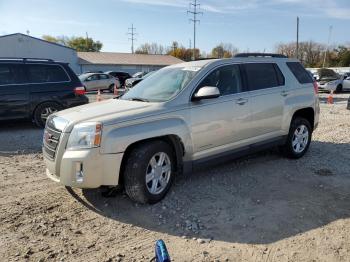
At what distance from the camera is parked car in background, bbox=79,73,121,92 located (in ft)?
94.9

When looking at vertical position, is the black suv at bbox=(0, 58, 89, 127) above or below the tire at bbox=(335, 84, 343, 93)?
above

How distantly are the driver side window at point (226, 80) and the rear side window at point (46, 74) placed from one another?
241 inches

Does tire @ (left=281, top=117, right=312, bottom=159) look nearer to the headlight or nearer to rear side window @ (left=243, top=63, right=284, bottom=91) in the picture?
rear side window @ (left=243, top=63, right=284, bottom=91)

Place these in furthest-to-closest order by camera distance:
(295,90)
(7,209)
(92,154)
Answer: (295,90) → (7,209) → (92,154)

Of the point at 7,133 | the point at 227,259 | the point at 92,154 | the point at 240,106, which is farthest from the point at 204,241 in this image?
the point at 7,133

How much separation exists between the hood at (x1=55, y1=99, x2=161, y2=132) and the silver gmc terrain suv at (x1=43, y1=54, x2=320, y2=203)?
12 mm

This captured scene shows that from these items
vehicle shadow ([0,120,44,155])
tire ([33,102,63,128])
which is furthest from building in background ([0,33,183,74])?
tire ([33,102,63,128])

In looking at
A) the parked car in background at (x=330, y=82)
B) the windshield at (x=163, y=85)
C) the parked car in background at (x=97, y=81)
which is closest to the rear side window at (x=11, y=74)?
the windshield at (x=163, y=85)

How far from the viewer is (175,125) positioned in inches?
194

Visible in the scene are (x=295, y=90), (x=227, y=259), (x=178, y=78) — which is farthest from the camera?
(x=295, y=90)

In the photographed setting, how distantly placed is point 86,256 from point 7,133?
709cm

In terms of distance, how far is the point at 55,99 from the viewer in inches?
405

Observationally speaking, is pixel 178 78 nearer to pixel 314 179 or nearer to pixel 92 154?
pixel 92 154

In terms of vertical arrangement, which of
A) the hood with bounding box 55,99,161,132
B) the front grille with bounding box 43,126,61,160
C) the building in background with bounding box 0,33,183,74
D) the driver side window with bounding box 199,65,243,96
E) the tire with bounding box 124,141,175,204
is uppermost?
the building in background with bounding box 0,33,183,74
